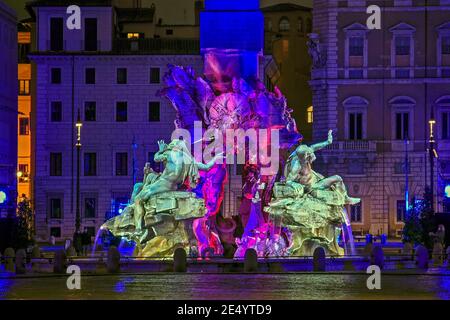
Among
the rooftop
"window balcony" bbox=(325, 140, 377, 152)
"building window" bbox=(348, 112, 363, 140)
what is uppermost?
the rooftop

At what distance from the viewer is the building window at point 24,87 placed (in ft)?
325

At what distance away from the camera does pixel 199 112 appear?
46.8 metres

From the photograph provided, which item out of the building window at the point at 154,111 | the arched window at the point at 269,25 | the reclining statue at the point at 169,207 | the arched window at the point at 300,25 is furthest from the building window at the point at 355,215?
the reclining statue at the point at 169,207

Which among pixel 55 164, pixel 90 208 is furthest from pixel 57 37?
pixel 90 208

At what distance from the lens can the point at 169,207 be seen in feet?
145

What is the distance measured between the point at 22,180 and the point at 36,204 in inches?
326

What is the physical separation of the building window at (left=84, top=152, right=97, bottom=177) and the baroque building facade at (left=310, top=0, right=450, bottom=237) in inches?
533

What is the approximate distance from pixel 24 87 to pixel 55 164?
15.5 metres

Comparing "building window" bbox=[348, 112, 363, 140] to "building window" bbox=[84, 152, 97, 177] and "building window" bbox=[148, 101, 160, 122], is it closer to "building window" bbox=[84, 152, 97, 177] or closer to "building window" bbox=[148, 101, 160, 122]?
"building window" bbox=[148, 101, 160, 122]

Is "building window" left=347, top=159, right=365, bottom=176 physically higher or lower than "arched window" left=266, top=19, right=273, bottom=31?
lower

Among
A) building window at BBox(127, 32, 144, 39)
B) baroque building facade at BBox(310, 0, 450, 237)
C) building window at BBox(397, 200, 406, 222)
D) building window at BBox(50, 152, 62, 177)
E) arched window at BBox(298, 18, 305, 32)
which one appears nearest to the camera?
building window at BBox(397, 200, 406, 222)

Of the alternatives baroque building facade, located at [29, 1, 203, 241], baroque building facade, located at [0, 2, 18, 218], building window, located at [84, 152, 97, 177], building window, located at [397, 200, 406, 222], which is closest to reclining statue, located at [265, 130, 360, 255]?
baroque building facade, located at [0, 2, 18, 218]

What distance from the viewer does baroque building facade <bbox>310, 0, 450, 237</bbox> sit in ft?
279
